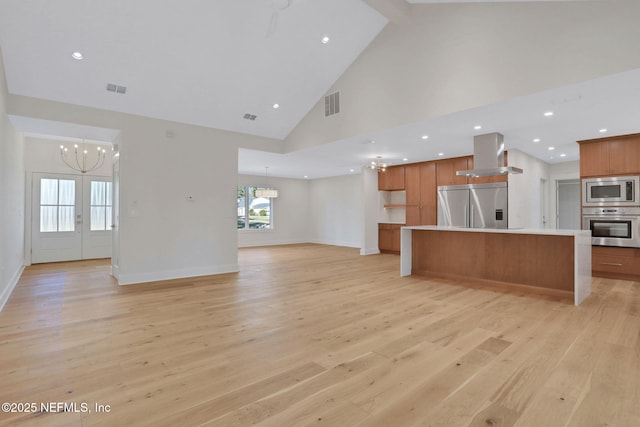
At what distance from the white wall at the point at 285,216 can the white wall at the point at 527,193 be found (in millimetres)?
7694

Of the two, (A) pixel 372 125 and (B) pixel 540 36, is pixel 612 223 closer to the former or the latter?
(B) pixel 540 36

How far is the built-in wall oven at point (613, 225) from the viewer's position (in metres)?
5.53

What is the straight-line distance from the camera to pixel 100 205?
8.40m

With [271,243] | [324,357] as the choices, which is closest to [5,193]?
[324,357]

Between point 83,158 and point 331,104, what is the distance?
6.65 m

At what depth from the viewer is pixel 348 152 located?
7.18 metres

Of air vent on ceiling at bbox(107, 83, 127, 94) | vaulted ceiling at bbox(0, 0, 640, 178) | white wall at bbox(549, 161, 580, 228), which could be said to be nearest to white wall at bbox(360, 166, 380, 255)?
vaulted ceiling at bbox(0, 0, 640, 178)

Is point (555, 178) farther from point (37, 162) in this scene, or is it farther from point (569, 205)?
point (37, 162)

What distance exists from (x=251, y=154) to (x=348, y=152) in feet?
7.46

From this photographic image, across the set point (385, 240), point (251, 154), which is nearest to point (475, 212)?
point (385, 240)

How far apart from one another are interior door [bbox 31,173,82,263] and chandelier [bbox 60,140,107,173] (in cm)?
31

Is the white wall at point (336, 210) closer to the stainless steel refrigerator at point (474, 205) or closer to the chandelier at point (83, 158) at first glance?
the stainless steel refrigerator at point (474, 205)

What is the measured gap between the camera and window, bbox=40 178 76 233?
7.63m

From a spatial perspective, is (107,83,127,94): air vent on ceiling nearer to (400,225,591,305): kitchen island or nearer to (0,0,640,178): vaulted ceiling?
(0,0,640,178): vaulted ceiling
